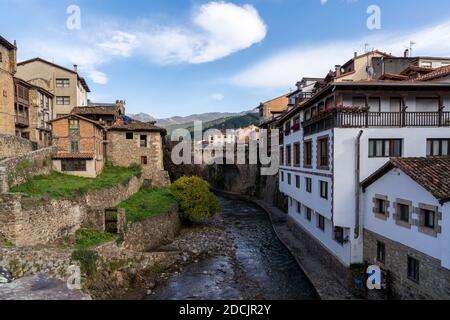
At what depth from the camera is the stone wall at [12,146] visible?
26.5 metres

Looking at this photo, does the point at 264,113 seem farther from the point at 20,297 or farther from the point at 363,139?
the point at 20,297

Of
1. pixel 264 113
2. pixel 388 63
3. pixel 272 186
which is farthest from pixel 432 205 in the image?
pixel 264 113

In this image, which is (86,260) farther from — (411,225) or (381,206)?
(411,225)

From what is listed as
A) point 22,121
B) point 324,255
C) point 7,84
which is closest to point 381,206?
point 324,255

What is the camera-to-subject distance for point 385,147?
15.8 meters

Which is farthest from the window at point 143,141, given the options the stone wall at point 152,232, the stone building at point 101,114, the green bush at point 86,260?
the green bush at point 86,260

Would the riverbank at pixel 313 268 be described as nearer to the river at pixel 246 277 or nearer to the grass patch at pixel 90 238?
the river at pixel 246 277

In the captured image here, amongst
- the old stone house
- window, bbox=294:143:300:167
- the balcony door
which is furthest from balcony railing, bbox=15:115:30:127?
the balcony door

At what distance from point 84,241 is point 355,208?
17.9 metres

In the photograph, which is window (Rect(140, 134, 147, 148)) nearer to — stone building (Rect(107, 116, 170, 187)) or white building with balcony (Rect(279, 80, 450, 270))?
stone building (Rect(107, 116, 170, 187))

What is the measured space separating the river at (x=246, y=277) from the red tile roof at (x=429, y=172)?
8816mm

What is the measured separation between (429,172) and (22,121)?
1701 inches

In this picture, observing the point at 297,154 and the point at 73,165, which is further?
the point at 73,165

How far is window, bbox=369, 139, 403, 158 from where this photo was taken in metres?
15.8
